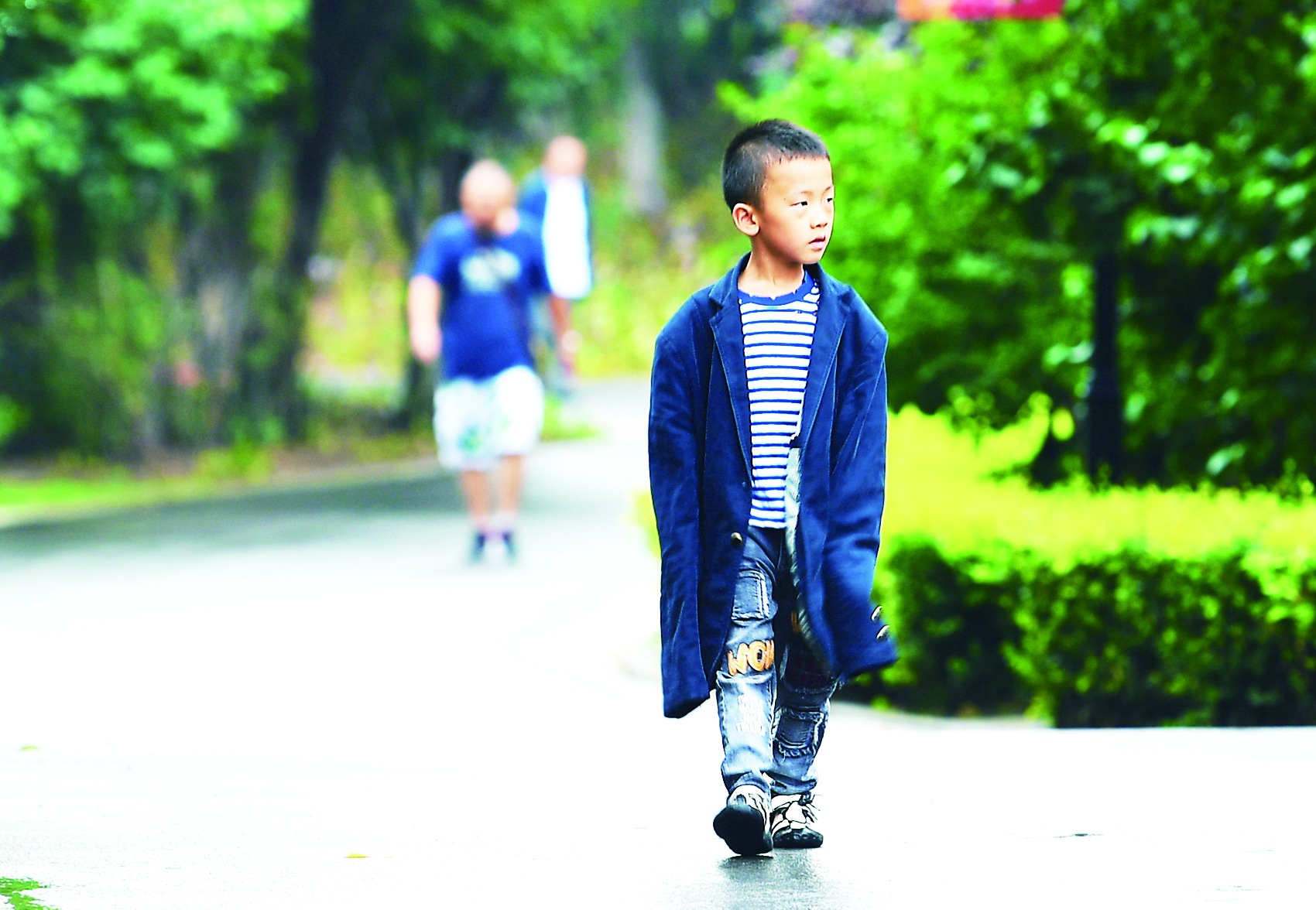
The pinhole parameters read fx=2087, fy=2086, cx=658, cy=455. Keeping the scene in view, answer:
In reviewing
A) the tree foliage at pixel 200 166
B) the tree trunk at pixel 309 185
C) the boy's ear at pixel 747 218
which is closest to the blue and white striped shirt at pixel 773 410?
the boy's ear at pixel 747 218

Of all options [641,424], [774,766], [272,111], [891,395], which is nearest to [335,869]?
[774,766]

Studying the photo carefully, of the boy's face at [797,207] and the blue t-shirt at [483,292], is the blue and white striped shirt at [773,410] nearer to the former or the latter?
the boy's face at [797,207]

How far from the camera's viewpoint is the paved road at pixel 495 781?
490cm

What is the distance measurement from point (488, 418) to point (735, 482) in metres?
7.36

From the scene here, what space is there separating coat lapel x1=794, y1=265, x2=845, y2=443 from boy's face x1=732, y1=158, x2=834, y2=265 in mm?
136

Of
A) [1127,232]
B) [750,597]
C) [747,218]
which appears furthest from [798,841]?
[1127,232]

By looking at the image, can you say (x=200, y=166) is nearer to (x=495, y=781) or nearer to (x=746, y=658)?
(x=495, y=781)

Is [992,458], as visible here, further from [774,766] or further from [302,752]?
[774,766]

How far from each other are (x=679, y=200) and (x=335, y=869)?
42601 mm

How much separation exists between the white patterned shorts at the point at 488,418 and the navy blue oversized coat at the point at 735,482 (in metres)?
7.16

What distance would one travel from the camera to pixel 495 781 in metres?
6.29

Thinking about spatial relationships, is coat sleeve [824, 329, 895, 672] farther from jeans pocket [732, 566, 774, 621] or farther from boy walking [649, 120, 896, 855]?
jeans pocket [732, 566, 774, 621]

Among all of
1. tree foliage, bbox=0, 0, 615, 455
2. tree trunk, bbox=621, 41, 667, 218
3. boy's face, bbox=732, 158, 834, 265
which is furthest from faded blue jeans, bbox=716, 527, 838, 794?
tree trunk, bbox=621, 41, 667, 218

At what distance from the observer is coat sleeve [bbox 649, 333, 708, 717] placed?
4.89 meters
